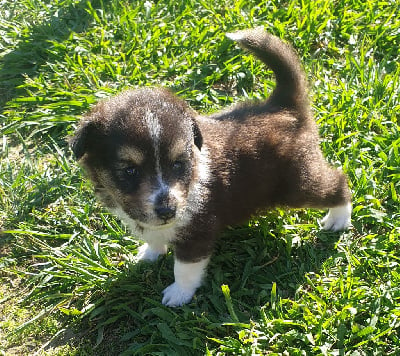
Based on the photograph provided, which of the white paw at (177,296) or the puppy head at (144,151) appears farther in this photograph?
the white paw at (177,296)

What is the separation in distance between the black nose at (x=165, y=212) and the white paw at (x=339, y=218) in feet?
5.11

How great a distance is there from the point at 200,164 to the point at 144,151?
55cm

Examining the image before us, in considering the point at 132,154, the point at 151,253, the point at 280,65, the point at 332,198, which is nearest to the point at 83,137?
the point at 132,154

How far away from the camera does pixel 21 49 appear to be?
6.16 m

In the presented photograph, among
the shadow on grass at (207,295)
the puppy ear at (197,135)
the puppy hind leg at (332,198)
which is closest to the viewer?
the puppy ear at (197,135)

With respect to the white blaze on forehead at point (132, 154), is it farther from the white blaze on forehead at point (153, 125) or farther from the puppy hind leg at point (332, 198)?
the puppy hind leg at point (332, 198)

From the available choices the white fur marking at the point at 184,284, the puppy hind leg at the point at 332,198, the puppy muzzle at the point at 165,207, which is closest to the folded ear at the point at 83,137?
the puppy muzzle at the point at 165,207

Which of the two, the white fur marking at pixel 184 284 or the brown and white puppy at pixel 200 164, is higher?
the brown and white puppy at pixel 200 164

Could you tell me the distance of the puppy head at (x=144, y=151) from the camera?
3.29m

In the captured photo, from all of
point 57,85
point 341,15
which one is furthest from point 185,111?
point 341,15

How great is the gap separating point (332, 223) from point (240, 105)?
119cm

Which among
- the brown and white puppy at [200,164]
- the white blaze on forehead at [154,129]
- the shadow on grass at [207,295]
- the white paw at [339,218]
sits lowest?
the shadow on grass at [207,295]

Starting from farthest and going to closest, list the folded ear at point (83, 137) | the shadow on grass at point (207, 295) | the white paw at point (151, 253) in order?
the white paw at point (151, 253), the shadow on grass at point (207, 295), the folded ear at point (83, 137)

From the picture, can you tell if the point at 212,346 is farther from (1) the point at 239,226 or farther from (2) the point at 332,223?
(2) the point at 332,223
